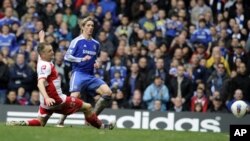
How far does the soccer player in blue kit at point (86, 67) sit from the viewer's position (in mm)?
18938

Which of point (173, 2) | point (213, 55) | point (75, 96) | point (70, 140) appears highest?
point (173, 2)

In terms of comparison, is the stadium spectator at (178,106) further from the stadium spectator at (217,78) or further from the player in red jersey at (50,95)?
the player in red jersey at (50,95)

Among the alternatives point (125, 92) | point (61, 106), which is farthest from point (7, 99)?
point (61, 106)

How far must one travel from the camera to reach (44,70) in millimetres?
16797

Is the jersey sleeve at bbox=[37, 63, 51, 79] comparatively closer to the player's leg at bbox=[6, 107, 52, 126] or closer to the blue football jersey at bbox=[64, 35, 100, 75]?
the player's leg at bbox=[6, 107, 52, 126]

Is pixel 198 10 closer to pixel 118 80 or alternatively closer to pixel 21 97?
pixel 118 80

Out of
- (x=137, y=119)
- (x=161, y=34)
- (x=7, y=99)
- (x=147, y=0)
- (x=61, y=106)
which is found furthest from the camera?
(x=147, y=0)

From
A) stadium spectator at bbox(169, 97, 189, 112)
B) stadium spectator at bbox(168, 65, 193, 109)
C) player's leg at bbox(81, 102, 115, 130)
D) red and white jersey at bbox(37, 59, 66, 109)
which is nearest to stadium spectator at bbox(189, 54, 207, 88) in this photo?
stadium spectator at bbox(168, 65, 193, 109)

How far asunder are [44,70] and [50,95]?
21.0 inches

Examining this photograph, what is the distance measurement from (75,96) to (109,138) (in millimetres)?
3357

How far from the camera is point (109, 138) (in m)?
15.9

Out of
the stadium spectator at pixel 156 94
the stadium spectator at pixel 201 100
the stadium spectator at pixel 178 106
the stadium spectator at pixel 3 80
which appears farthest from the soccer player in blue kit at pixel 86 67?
the stadium spectator at pixel 3 80

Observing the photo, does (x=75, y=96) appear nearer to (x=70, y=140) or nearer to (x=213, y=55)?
(x=70, y=140)

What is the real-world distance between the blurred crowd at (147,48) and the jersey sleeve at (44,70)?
7821 millimetres
